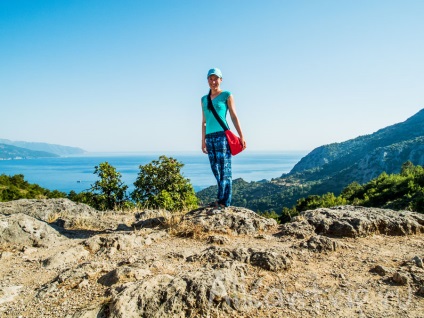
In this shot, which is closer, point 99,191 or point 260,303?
point 260,303

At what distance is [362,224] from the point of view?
19.3 feet

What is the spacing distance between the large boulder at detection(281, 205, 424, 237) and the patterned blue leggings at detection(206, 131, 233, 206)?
5.30 ft

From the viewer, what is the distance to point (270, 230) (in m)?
6.36

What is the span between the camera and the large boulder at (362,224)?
231 inches

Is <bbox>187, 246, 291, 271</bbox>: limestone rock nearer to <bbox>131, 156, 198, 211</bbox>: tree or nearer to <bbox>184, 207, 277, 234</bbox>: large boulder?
<bbox>184, 207, 277, 234</bbox>: large boulder

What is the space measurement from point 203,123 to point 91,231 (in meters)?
3.82

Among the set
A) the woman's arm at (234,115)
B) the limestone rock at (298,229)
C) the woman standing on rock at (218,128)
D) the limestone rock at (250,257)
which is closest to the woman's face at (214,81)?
the woman standing on rock at (218,128)

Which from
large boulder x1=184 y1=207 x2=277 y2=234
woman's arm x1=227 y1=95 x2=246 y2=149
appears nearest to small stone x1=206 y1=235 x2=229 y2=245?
large boulder x1=184 y1=207 x2=277 y2=234

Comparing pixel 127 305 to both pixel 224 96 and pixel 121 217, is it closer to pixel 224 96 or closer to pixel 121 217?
pixel 224 96

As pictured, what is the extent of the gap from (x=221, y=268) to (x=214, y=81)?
3.61m

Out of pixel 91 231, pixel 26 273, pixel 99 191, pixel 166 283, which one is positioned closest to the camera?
pixel 166 283

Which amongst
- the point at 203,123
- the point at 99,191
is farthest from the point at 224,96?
the point at 99,191

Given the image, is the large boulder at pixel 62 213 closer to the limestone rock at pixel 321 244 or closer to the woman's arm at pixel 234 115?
the woman's arm at pixel 234 115

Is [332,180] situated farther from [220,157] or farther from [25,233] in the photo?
[25,233]
